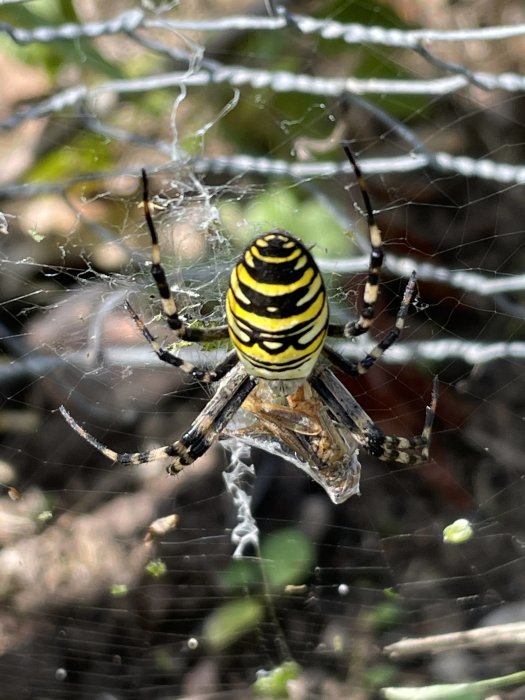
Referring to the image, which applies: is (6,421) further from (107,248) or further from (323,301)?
(323,301)

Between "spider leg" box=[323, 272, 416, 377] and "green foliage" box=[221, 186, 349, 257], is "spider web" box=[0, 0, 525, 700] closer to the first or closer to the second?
"green foliage" box=[221, 186, 349, 257]

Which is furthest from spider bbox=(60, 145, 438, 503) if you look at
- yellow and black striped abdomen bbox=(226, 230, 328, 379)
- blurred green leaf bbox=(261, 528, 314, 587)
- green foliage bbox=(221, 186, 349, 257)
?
blurred green leaf bbox=(261, 528, 314, 587)

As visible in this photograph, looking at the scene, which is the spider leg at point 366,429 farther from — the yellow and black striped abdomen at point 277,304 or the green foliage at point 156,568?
the green foliage at point 156,568

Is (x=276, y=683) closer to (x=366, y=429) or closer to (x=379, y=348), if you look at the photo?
(x=366, y=429)

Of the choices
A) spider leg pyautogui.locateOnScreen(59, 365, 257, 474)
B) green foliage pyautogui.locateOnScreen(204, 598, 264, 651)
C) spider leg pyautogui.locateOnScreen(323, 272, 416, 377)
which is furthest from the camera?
green foliage pyautogui.locateOnScreen(204, 598, 264, 651)

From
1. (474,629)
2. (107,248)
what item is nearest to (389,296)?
(107,248)

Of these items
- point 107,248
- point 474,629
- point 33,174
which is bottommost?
point 474,629

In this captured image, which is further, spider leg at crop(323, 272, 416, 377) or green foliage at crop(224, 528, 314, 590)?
green foliage at crop(224, 528, 314, 590)
